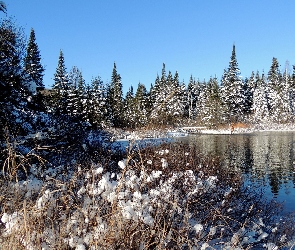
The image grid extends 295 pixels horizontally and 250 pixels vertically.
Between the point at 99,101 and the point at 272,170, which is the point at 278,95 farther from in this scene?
the point at 272,170

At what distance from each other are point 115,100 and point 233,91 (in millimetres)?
21149

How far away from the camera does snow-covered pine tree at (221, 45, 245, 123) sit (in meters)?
56.2

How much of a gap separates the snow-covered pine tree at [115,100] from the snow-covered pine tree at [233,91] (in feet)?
60.4

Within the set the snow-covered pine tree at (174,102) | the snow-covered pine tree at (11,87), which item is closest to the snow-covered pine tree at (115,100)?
the snow-covered pine tree at (174,102)

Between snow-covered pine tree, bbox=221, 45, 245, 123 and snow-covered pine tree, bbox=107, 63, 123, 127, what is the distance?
1840 centimetres

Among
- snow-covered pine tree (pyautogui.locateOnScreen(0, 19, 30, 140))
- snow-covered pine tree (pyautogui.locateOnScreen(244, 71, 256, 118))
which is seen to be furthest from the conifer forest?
snow-covered pine tree (pyautogui.locateOnScreen(244, 71, 256, 118))

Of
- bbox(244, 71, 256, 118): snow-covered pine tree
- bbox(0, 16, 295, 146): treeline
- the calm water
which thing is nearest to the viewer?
the calm water

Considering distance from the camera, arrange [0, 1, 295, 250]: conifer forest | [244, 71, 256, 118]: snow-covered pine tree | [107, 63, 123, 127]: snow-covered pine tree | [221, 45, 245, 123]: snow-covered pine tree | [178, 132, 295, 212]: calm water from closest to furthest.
A: [0, 1, 295, 250]: conifer forest → [178, 132, 295, 212]: calm water → [107, 63, 123, 127]: snow-covered pine tree → [221, 45, 245, 123]: snow-covered pine tree → [244, 71, 256, 118]: snow-covered pine tree

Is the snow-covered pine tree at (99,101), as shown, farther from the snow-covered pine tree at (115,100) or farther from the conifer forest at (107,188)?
the conifer forest at (107,188)

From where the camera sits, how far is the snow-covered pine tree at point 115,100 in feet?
151

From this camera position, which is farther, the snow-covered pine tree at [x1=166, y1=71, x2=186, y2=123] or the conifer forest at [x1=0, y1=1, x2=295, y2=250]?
the conifer forest at [x1=0, y1=1, x2=295, y2=250]

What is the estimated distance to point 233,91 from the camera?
2227 inches

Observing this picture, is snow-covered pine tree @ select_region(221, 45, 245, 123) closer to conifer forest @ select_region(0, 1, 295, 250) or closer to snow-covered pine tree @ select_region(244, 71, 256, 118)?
snow-covered pine tree @ select_region(244, 71, 256, 118)

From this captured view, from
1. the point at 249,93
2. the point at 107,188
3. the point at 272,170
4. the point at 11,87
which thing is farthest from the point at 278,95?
the point at 107,188
